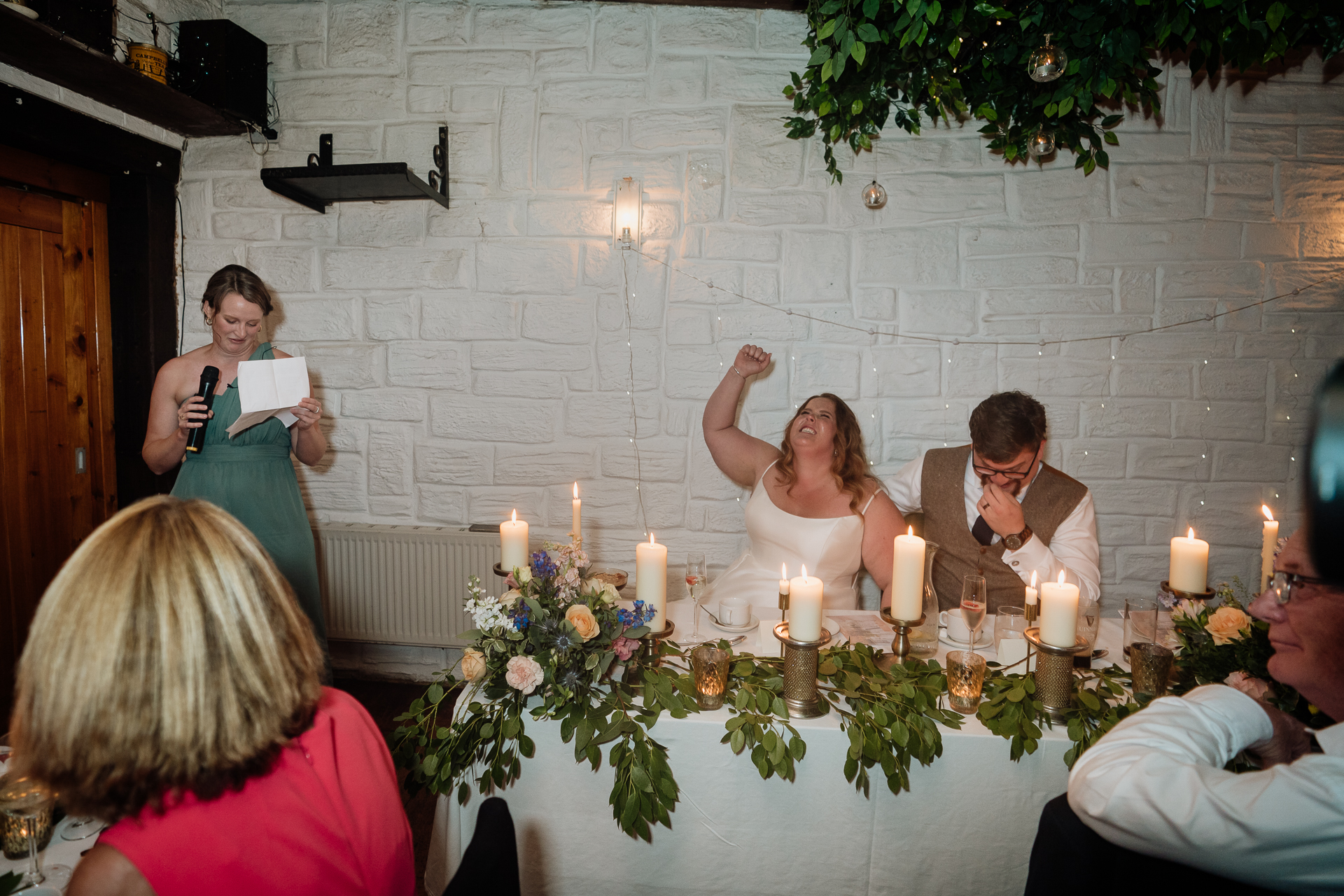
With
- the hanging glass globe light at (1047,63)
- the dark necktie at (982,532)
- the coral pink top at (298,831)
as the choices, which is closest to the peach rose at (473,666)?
the coral pink top at (298,831)

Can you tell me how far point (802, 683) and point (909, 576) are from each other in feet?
1.00

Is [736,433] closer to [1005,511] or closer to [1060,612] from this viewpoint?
[1005,511]

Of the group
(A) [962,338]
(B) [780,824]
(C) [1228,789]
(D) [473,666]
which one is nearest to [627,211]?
(A) [962,338]

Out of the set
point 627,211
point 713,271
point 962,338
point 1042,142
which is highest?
point 1042,142

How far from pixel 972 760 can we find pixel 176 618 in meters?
1.32

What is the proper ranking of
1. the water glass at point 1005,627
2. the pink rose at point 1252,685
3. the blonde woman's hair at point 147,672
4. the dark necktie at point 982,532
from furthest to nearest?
the dark necktie at point 982,532 → the water glass at point 1005,627 → the pink rose at point 1252,685 → the blonde woman's hair at point 147,672

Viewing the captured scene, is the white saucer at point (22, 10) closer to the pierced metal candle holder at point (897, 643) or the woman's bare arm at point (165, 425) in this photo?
the woman's bare arm at point (165, 425)

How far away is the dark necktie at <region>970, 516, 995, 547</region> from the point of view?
7.65 feet

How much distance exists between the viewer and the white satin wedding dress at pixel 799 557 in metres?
2.35

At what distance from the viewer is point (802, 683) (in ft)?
4.56

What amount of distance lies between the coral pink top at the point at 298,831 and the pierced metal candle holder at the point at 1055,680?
1.16 m

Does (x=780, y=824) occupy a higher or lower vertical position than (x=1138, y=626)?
lower

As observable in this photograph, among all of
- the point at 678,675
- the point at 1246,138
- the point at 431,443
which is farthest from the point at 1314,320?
the point at 431,443

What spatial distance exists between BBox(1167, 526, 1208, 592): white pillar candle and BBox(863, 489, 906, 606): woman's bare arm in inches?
34.1
